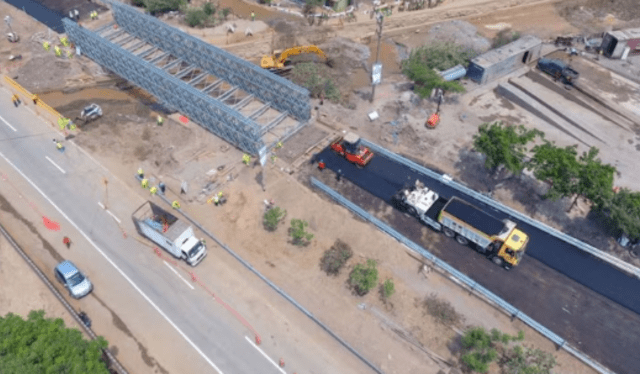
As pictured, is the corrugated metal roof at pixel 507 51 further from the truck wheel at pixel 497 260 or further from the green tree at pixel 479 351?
the green tree at pixel 479 351

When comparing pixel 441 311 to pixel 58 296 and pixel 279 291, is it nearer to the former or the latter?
pixel 279 291

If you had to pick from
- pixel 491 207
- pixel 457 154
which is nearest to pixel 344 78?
pixel 457 154

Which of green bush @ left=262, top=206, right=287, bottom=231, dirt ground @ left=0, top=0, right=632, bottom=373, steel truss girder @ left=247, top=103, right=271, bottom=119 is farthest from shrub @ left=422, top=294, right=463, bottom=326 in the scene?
steel truss girder @ left=247, top=103, right=271, bottom=119

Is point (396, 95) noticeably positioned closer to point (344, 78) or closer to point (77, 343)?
point (344, 78)

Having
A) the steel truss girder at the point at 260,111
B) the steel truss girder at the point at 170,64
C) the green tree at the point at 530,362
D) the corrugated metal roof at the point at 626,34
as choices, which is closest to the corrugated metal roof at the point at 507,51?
the corrugated metal roof at the point at 626,34

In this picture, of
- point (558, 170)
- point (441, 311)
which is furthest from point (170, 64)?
point (558, 170)
